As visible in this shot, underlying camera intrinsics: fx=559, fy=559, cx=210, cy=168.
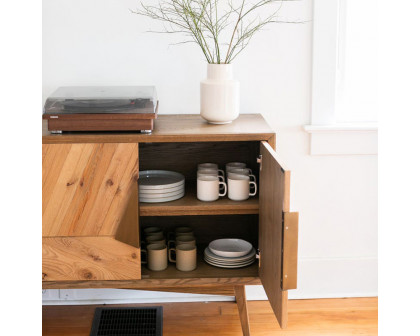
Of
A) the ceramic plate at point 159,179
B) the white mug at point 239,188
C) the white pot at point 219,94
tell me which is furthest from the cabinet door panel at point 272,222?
the ceramic plate at point 159,179

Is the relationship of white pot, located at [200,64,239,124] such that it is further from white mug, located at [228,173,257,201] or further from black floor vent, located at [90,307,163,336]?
black floor vent, located at [90,307,163,336]

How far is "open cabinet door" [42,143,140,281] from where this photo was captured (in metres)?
1.98

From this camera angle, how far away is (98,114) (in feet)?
6.52

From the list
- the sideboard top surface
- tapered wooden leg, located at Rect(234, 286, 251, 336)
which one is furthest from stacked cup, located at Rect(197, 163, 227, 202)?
tapered wooden leg, located at Rect(234, 286, 251, 336)

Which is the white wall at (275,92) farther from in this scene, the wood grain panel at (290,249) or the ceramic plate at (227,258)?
the wood grain panel at (290,249)

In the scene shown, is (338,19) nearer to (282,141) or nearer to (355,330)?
(282,141)

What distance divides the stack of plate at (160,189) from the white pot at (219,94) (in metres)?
0.29

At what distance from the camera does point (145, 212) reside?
81.7 inches

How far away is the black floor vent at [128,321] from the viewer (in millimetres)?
2312

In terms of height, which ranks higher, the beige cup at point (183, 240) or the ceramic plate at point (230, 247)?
the beige cup at point (183, 240)

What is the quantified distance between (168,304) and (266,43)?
1.27 m

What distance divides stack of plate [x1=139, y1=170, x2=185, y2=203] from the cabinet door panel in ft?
1.09

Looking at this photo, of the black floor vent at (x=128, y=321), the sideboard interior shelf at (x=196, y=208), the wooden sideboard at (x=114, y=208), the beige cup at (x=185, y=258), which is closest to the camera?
the wooden sideboard at (x=114, y=208)
